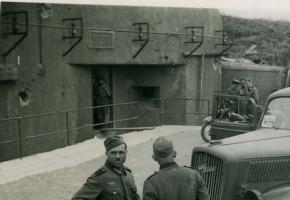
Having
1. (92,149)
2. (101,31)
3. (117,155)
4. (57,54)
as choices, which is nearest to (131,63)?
(101,31)

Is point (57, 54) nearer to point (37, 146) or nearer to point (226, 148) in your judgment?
point (37, 146)

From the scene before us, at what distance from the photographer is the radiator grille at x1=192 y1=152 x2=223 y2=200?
5.43 metres

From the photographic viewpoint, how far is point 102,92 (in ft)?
52.2

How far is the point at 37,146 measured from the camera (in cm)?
1372

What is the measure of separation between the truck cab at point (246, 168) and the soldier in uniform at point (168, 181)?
1.46m

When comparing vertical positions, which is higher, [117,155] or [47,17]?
[47,17]

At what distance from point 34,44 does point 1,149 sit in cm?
271

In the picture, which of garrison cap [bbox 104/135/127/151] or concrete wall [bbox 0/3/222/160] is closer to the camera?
garrison cap [bbox 104/135/127/151]

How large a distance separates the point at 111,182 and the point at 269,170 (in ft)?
7.02

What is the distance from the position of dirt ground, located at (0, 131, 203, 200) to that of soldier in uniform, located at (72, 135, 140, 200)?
3.51 m

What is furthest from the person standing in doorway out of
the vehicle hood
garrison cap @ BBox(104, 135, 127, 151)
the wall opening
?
garrison cap @ BBox(104, 135, 127, 151)

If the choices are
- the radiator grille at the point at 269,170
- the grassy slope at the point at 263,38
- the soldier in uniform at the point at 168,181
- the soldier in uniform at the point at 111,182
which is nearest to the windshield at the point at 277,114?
the radiator grille at the point at 269,170

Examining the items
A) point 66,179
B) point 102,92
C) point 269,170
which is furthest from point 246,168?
point 102,92

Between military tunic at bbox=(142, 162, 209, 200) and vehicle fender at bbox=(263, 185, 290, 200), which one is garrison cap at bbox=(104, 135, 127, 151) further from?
vehicle fender at bbox=(263, 185, 290, 200)
